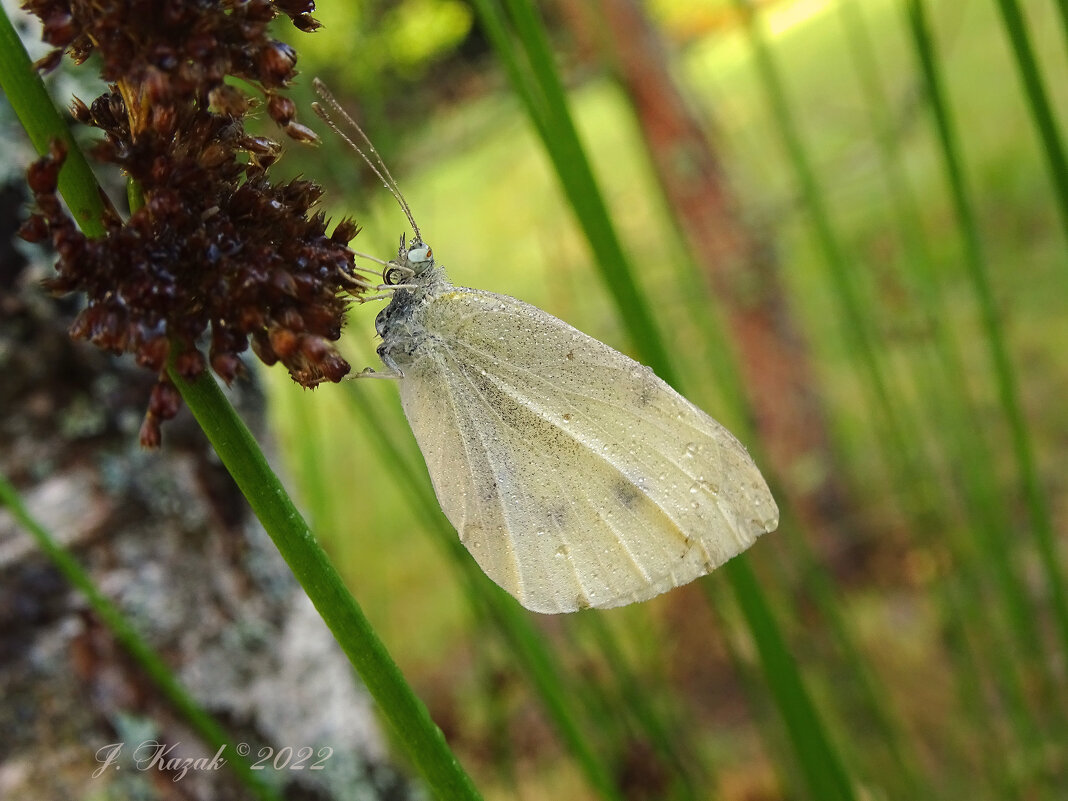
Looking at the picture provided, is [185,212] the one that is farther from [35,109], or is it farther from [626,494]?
[626,494]

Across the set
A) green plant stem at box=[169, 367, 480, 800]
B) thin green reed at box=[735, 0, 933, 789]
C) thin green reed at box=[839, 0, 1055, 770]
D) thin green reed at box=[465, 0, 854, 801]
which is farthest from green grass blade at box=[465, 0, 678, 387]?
thin green reed at box=[839, 0, 1055, 770]

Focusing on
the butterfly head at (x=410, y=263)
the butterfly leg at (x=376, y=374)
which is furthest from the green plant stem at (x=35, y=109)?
the butterfly head at (x=410, y=263)

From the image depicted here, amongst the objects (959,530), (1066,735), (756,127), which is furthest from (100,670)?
(756,127)

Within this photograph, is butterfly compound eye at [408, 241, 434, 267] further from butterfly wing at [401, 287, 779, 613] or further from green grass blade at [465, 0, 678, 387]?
green grass blade at [465, 0, 678, 387]

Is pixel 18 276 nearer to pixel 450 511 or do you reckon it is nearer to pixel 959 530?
pixel 450 511

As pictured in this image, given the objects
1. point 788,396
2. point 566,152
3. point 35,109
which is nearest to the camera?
point 35,109

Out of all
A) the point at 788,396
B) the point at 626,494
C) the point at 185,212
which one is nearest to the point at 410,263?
the point at 626,494
